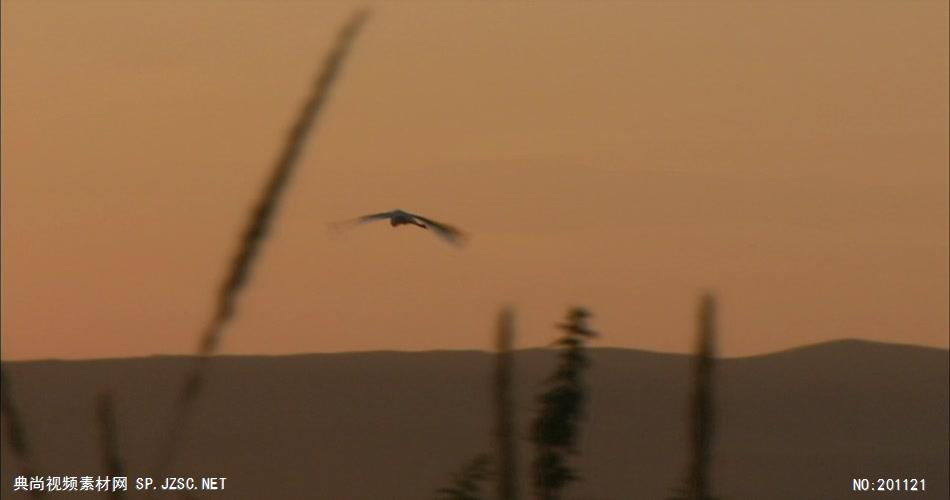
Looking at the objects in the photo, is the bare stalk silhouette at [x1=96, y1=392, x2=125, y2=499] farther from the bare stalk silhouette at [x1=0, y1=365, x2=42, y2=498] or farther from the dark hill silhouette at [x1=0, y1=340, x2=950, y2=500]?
the dark hill silhouette at [x1=0, y1=340, x2=950, y2=500]

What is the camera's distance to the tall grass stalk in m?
1.26

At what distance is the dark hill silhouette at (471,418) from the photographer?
45.2 ft

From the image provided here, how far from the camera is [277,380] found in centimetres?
2547

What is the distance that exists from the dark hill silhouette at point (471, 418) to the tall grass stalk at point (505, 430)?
739cm

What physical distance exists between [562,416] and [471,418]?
18.1 metres

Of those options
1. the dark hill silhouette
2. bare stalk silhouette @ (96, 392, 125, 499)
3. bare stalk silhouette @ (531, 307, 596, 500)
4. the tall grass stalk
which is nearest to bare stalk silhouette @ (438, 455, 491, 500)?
bare stalk silhouette @ (531, 307, 596, 500)

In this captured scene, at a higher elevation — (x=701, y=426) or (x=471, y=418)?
(x=471, y=418)

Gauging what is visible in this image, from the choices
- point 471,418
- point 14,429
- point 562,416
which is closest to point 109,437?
point 14,429

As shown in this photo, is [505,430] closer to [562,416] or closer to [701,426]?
[701,426]

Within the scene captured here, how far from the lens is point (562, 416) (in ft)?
6.54

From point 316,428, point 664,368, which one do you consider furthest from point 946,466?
point 664,368

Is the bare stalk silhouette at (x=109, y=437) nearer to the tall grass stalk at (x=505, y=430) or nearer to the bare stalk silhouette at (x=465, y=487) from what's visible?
the tall grass stalk at (x=505, y=430)

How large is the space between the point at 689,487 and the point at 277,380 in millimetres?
24605

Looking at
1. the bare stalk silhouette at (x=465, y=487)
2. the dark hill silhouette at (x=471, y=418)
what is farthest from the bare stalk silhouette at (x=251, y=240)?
the dark hill silhouette at (x=471, y=418)
